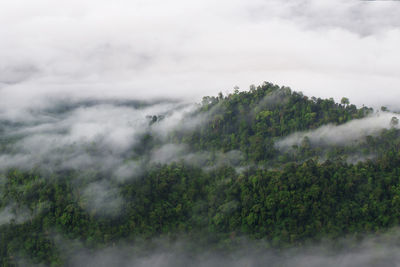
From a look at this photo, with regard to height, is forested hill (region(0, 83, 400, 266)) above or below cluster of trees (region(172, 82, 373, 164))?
below

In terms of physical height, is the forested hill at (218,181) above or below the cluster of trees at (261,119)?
below

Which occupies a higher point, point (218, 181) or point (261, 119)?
point (261, 119)

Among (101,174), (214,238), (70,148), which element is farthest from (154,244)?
(70,148)

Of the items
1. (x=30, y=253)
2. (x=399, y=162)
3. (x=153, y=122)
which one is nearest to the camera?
(x=30, y=253)

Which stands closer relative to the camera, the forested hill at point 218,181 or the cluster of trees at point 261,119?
the forested hill at point 218,181

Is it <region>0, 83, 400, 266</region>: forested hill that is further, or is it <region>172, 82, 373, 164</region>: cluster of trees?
<region>172, 82, 373, 164</region>: cluster of trees

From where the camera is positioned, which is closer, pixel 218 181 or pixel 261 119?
pixel 218 181

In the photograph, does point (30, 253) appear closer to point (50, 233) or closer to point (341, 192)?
point (50, 233)

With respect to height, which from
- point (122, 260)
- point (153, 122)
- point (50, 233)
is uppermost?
point (153, 122)
